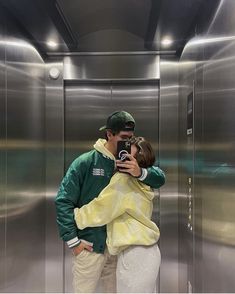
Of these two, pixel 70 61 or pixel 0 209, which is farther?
pixel 70 61

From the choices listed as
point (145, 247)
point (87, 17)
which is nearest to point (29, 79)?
point (87, 17)

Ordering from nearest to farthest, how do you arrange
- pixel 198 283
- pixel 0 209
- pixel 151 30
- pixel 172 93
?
pixel 0 209 → pixel 198 283 → pixel 151 30 → pixel 172 93

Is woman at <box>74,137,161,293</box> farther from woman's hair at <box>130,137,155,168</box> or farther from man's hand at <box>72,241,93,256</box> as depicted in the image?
man's hand at <box>72,241,93,256</box>

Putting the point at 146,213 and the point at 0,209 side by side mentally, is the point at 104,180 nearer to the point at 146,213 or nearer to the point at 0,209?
the point at 146,213

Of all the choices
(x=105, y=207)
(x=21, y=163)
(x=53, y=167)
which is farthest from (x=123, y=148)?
(x=53, y=167)

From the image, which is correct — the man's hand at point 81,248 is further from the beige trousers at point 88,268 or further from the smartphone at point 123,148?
the smartphone at point 123,148

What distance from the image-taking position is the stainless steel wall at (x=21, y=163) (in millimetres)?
2258

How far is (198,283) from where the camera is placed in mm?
2377

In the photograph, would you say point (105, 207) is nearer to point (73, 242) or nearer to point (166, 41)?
point (73, 242)

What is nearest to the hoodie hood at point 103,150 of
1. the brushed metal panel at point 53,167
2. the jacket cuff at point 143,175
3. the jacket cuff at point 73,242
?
the jacket cuff at point 143,175

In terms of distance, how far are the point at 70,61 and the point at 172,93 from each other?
91 centimetres

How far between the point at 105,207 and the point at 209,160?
2.28ft

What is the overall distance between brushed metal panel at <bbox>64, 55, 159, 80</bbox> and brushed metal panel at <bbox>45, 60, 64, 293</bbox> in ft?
0.54

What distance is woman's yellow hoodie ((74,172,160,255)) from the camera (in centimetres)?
173
